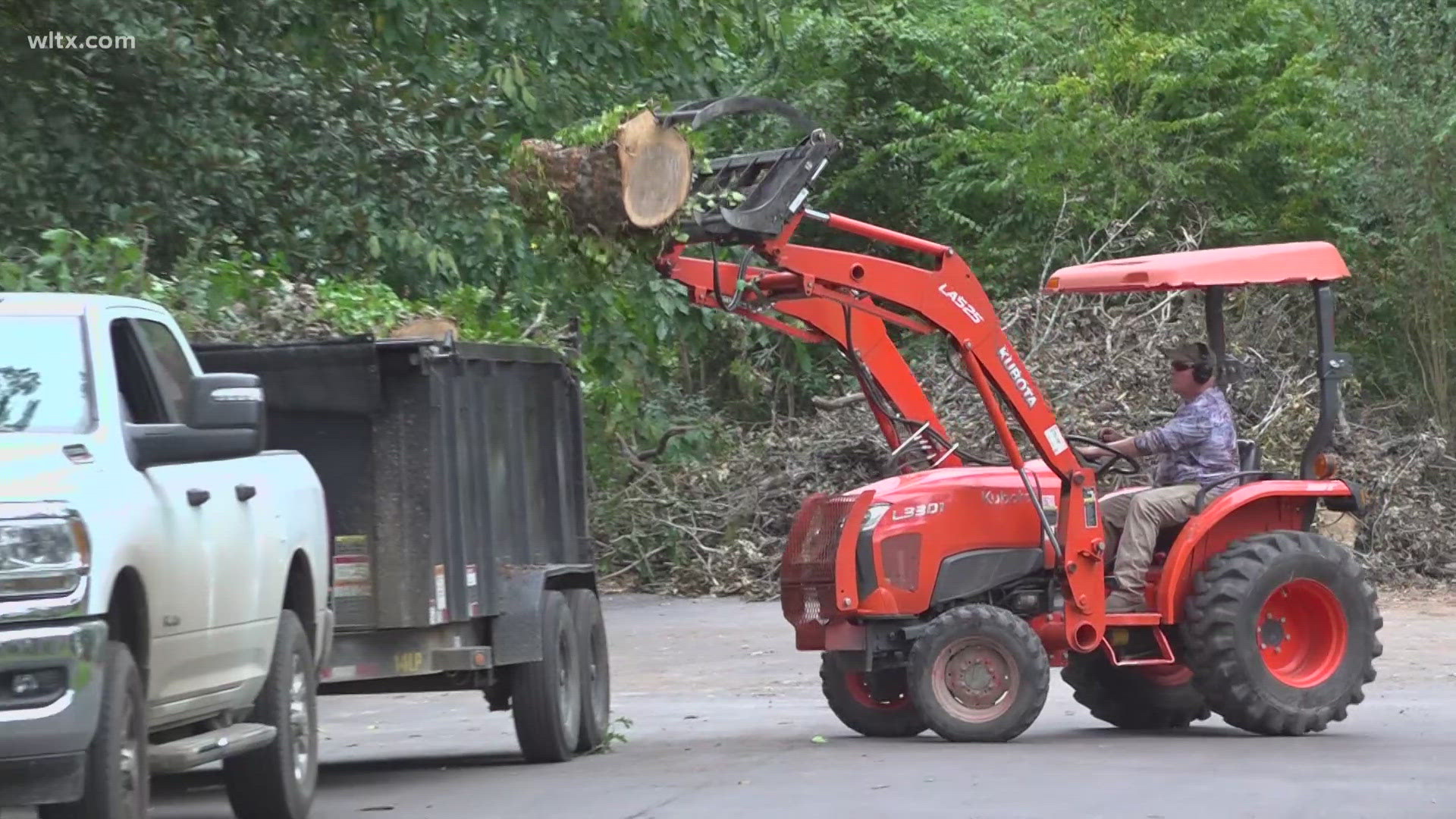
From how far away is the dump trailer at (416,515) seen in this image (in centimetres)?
1036

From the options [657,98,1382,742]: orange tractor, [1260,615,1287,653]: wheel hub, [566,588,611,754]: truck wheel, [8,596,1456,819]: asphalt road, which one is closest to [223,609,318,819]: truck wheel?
[8,596,1456,819]: asphalt road

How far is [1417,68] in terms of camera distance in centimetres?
2362

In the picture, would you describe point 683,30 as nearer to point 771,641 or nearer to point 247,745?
point 771,641

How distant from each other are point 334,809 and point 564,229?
345 centimetres

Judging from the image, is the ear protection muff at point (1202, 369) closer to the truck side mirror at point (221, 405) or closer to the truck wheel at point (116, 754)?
the truck side mirror at point (221, 405)

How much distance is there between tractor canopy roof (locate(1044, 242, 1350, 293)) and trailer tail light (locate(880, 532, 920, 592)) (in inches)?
64.7

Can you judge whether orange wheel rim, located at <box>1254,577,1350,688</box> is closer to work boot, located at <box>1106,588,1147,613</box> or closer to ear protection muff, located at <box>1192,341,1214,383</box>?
work boot, located at <box>1106,588,1147,613</box>

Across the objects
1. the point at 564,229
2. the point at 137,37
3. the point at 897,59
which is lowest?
the point at 564,229

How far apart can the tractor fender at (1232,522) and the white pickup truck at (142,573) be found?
15.7 feet

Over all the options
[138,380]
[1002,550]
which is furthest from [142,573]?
[1002,550]

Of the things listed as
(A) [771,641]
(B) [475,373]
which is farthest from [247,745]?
(A) [771,641]

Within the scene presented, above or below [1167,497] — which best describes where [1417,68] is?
above

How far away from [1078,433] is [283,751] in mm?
14405

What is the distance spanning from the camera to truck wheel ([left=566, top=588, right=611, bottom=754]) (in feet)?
39.8
